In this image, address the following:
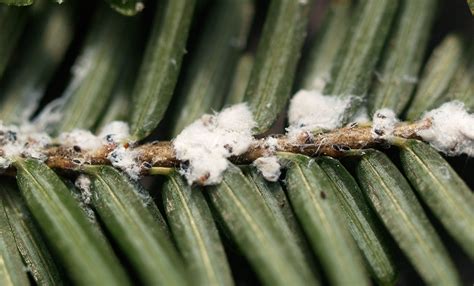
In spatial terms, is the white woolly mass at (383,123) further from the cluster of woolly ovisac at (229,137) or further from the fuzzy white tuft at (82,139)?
the fuzzy white tuft at (82,139)

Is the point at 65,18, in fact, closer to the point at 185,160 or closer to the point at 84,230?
the point at 185,160

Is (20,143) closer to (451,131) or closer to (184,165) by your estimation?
(184,165)

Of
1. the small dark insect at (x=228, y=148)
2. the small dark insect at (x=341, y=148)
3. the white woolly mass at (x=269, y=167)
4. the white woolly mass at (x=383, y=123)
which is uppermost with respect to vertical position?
the white woolly mass at (x=383, y=123)

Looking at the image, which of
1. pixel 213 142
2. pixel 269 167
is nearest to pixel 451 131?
pixel 269 167

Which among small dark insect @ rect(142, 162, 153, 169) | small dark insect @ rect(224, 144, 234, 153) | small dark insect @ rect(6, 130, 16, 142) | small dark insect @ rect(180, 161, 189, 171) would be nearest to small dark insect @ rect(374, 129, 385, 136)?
small dark insect @ rect(224, 144, 234, 153)

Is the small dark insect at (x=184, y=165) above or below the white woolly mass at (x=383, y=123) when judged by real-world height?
below

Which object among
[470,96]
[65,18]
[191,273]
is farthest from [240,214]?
[65,18]

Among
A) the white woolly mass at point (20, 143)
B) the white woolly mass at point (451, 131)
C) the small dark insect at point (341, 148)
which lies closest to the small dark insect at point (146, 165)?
the white woolly mass at point (20, 143)
